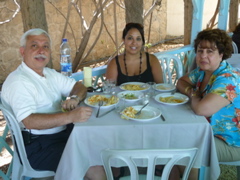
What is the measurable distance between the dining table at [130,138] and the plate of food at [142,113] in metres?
0.02

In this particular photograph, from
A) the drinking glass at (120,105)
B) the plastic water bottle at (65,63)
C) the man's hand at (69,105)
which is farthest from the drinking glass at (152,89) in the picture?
the plastic water bottle at (65,63)

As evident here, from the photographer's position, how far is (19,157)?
1.77 meters

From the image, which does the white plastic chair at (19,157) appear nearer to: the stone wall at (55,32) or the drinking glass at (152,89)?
the drinking glass at (152,89)

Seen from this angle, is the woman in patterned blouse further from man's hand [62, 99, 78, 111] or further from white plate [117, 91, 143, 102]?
man's hand [62, 99, 78, 111]

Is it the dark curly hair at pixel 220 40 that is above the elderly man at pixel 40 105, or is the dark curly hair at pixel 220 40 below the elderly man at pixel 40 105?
above

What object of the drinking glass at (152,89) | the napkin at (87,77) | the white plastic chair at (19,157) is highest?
the napkin at (87,77)

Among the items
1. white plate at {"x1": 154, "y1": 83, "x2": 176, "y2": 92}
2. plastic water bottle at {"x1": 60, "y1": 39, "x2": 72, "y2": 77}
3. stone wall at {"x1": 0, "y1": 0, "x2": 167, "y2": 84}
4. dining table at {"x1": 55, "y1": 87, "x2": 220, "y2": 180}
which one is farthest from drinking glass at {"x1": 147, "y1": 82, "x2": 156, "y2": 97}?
stone wall at {"x1": 0, "y1": 0, "x2": 167, "y2": 84}

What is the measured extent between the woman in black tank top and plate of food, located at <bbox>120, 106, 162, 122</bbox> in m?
0.95

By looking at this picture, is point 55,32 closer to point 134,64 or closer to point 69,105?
point 134,64

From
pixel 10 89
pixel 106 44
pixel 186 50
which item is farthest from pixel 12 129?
pixel 106 44

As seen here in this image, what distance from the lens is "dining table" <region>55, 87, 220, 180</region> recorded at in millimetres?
1554

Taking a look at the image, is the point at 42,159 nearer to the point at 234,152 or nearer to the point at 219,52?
the point at 234,152

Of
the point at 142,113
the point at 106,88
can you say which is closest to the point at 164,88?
the point at 106,88

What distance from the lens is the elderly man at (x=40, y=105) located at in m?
1.68
